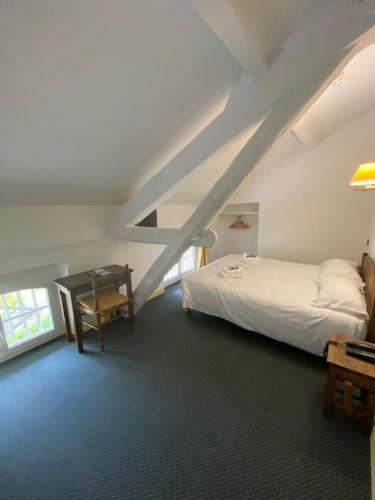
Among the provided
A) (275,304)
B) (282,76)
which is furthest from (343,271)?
(282,76)

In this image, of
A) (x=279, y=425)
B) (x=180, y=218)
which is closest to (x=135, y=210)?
(x=180, y=218)

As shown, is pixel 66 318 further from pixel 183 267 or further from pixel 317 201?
pixel 317 201

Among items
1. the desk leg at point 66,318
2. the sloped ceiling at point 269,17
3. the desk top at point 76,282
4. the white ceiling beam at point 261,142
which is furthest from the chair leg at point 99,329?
the sloped ceiling at point 269,17

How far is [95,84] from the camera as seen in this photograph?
104 centimetres

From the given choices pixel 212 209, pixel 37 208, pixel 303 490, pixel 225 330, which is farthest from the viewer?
pixel 225 330

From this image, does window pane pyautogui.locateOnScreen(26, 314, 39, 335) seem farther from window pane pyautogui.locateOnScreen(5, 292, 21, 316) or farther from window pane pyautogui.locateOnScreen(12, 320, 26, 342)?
window pane pyautogui.locateOnScreen(5, 292, 21, 316)

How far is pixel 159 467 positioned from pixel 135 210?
2.08m

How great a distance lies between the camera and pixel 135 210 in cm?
218

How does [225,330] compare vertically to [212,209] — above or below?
below

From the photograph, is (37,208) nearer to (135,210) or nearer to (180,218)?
(135,210)

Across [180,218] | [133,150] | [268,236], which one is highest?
[133,150]

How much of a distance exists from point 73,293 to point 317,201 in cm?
386

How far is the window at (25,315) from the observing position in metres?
2.07

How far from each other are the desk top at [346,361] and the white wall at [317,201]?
2311 millimetres
